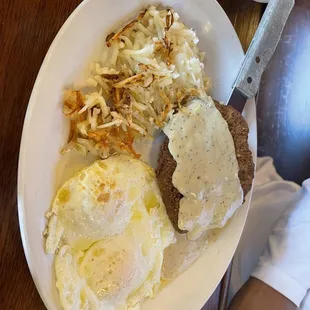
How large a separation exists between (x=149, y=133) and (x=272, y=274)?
0.85 metres

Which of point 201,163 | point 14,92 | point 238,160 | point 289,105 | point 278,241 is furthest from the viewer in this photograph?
point 289,105

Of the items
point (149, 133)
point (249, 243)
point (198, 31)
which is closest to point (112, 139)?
point (149, 133)

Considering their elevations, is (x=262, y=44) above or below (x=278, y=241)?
above

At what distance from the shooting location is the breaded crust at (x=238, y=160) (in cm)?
153

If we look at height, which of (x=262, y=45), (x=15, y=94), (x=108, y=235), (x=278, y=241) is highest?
(x=262, y=45)

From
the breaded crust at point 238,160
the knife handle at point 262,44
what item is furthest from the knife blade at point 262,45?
the breaded crust at point 238,160

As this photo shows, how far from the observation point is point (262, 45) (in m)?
1.67

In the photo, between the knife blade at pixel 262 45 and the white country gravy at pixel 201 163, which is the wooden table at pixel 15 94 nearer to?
the white country gravy at pixel 201 163

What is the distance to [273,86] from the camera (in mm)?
2367

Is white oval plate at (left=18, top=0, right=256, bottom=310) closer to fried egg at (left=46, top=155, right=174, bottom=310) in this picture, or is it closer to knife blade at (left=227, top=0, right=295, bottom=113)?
fried egg at (left=46, top=155, right=174, bottom=310)

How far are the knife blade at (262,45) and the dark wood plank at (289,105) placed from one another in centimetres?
67

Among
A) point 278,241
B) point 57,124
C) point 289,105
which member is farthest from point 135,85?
point 289,105

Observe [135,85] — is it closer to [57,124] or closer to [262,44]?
[57,124]

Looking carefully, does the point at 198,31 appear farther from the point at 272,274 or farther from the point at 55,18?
the point at 272,274
